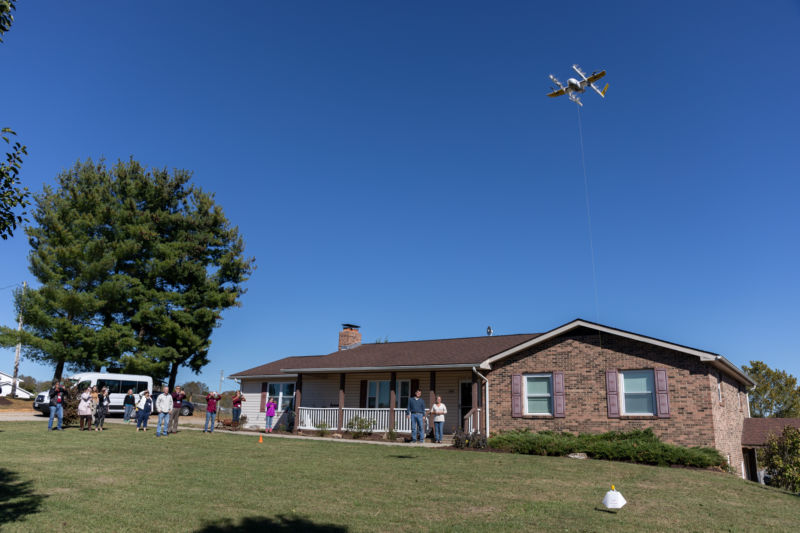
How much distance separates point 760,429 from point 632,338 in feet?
32.1

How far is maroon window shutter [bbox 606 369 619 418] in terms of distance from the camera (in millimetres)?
18000

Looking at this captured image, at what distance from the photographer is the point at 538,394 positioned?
1978 cm

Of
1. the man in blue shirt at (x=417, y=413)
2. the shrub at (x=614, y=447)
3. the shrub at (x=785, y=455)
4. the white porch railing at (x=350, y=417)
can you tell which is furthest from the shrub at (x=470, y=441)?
the shrub at (x=785, y=455)

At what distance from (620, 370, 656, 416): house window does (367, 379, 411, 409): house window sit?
31.4 ft

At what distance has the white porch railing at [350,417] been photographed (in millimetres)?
22328

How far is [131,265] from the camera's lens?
118 feet

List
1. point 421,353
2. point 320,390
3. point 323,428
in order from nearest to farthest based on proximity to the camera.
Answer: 1. point 323,428
2. point 421,353
3. point 320,390

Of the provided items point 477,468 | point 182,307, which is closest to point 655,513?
point 477,468

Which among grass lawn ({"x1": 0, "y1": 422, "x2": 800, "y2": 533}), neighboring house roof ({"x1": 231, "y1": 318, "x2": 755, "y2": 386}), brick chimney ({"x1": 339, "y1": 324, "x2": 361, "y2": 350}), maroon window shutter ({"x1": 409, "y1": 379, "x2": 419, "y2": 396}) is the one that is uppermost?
brick chimney ({"x1": 339, "y1": 324, "x2": 361, "y2": 350})

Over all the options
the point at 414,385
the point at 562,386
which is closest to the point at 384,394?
the point at 414,385

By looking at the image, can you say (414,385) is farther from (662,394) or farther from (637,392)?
(662,394)

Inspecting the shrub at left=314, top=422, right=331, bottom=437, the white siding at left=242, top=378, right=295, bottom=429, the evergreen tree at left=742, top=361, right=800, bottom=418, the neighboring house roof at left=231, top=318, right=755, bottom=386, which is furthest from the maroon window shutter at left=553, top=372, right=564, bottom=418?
the evergreen tree at left=742, top=361, right=800, bottom=418

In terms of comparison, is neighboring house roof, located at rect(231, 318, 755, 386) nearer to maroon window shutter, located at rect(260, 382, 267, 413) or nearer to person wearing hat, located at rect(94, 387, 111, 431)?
maroon window shutter, located at rect(260, 382, 267, 413)

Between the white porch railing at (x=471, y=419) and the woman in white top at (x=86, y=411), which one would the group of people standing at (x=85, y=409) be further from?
the white porch railing at (x=471, y=419)
